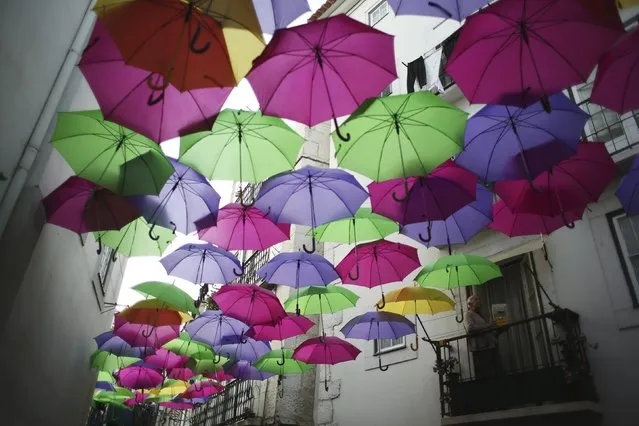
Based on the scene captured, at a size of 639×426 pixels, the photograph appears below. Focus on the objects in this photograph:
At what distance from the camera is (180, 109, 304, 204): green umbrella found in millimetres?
5965

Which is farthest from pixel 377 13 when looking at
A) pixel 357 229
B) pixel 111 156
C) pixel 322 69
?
pixel 111 156

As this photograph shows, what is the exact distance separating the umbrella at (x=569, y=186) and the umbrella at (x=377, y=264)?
209 centimetres

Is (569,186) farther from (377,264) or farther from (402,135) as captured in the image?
(377,264)

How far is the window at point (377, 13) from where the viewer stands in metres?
14.3

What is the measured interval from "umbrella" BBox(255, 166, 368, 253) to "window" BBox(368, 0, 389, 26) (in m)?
9.39

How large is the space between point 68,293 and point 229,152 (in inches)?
197

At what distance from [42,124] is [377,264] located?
17.5 feet

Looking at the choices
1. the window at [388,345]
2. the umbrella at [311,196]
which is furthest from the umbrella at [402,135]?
the window at [388,345]

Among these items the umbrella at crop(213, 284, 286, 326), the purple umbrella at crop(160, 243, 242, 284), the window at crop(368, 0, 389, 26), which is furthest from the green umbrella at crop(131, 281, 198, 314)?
the window at crop(368, 0, 389, 26)

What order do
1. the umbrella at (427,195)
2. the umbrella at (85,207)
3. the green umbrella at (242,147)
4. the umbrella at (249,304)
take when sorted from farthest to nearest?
the umbrella at (249,304), the umbrella at (85,207), the umbrella at (427,195), the green umbrella at (242,147)

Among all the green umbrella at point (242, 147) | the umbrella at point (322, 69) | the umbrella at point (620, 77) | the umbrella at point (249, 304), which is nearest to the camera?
the umbrella at point (620, 77)

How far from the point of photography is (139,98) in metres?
4.76

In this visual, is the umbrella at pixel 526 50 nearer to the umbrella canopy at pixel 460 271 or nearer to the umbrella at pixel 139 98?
the umbrella at pixel 139 98

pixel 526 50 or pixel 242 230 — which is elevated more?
pixel 526 50
